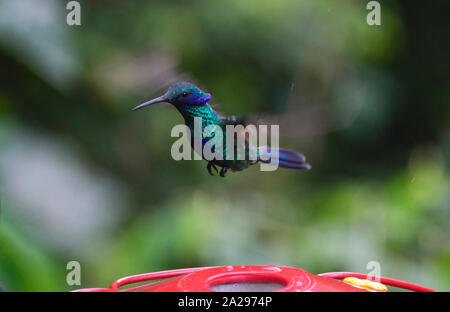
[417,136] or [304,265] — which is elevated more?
[417,136]

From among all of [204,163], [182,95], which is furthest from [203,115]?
[204,163]

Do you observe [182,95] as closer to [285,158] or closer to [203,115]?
[203,115]

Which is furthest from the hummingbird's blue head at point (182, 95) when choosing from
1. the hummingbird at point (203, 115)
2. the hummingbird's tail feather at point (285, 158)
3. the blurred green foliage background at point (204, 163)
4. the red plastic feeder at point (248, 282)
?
the blurred green foliage background at point (204, 163)

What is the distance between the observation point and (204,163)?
141 inches

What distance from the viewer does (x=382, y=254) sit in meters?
2.66

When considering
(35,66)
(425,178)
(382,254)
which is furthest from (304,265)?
(35,66)

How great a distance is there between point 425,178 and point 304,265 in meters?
0.91

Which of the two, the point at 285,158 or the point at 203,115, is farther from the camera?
the point at 285,158

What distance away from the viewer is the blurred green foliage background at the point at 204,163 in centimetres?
262

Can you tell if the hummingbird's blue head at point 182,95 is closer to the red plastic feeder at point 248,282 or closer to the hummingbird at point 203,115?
the hummingbird at point 203,115

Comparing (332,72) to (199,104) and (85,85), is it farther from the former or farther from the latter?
(199,104)

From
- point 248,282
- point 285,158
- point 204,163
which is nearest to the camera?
point 248,282
